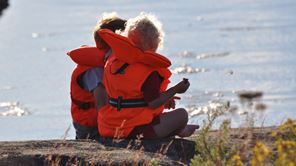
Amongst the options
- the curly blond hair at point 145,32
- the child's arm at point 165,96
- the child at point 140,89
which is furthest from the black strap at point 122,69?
the child's arm at point 165,96

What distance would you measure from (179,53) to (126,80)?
10271mm

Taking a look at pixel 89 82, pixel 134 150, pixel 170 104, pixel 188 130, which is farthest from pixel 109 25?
pixel 134 150

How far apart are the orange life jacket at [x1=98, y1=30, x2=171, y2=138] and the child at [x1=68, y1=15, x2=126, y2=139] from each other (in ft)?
0.70

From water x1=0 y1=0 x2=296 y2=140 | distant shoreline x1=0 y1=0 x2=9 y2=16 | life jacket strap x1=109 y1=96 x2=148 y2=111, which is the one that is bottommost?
life jacket strap x1=109 y1=96 x2=148 y2=111

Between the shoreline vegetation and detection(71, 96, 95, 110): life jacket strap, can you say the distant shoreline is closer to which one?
detection(71, 96, 95, 110): life jacket strap

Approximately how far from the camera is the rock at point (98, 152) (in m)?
6.85

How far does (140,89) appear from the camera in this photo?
744cm

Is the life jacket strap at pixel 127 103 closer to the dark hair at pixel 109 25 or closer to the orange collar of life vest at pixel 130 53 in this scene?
the orange collar of life vest at pixel 130 53

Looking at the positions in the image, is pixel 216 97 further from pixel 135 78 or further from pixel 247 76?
pixel 135 78

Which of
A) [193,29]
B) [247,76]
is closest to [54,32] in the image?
[193,29]

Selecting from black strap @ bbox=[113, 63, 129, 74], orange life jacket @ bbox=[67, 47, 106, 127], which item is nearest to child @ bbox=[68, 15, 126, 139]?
orange life jacket @ bbox=[67, 47, 106, 127]

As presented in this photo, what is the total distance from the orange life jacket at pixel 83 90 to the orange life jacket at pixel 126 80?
0.37 meters

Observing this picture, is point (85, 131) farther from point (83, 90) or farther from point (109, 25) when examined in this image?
point (109, 25)

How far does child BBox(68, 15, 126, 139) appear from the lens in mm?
7949
